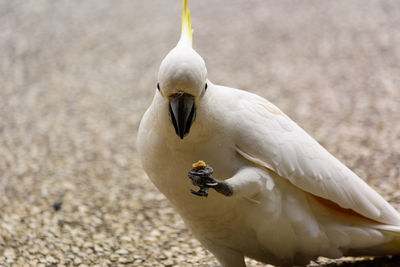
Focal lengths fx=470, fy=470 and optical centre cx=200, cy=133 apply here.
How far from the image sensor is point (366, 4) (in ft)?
24.9

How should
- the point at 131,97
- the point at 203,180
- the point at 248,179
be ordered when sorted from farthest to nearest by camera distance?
1. the point at 131,97
2. the point at 248,179
3. the point at 203,180

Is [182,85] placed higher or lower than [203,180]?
higher

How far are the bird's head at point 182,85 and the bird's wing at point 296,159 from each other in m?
0.26

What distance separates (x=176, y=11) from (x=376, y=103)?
441 cm

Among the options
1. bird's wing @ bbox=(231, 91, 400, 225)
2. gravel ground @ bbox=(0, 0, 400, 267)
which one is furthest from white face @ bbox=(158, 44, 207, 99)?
gravel ground @ bbox=(0, 0, 400, 267)

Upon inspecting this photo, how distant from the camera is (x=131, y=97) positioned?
5781 mm

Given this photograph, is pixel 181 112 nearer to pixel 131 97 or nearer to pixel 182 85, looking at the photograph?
pixel 182 85

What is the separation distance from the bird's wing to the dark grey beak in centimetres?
26

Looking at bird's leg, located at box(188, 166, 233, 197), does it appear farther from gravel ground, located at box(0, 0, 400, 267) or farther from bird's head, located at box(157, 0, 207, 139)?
gravel ground, located at box(0, 0, 400, 267)

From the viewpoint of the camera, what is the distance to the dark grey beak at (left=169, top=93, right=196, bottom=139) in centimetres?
188

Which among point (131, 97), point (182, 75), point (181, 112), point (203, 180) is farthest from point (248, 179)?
point (131, 97)

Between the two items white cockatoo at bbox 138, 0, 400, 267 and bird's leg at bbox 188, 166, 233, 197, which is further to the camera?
white cockatoo at bbox 138, 0, 400, 267

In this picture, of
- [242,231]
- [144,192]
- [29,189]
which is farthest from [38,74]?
[242,231]

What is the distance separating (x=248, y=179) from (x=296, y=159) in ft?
0.95
